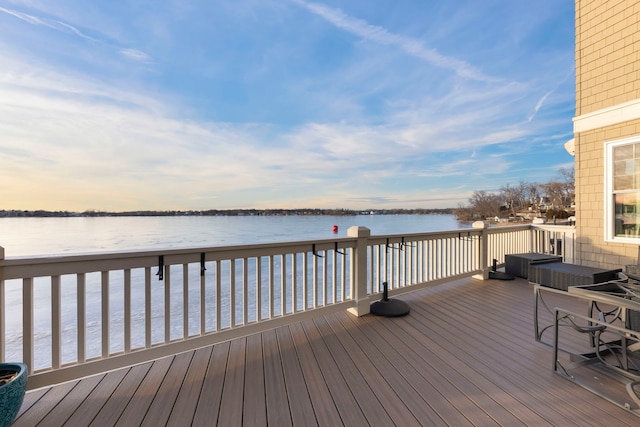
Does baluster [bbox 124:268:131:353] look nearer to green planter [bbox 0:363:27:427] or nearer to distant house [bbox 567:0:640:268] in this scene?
green planter [bbox 0:363:27:427]

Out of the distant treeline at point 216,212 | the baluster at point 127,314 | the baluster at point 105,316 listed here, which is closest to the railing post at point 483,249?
the baluster at point 127,314

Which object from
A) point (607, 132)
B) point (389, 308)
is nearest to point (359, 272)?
point (389, 308)

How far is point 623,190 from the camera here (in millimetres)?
3877

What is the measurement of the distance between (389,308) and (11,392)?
307cm

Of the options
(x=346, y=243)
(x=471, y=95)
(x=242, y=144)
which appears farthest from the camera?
(x=242, y=144)

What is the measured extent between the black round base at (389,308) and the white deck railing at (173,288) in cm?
13

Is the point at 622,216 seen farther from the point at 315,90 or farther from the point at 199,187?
the point at 199,187

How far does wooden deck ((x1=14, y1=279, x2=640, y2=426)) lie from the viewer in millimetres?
1479

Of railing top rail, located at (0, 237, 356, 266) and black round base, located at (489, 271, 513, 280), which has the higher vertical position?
railing top rail, located at (0, 237, 356, 266)

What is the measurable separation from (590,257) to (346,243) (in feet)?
14.6

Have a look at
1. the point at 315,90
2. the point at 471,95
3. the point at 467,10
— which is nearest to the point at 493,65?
→ the point at 471,95

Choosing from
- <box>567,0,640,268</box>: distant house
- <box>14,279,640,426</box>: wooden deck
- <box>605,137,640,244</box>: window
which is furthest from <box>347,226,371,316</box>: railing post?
<box>605,137,640,244</box>: window

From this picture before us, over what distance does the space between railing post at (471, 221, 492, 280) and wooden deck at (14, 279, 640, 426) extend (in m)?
2.23

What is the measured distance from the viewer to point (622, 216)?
12.9 feet
